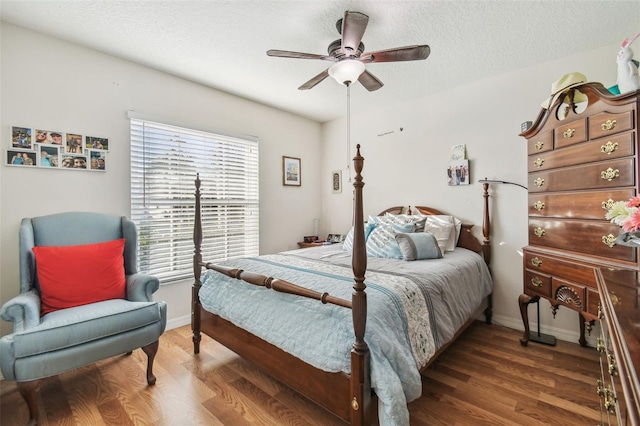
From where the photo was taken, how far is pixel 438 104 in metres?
3.29

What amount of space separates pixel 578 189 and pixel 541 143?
468 mm

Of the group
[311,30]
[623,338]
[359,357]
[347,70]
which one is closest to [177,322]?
[359,357]

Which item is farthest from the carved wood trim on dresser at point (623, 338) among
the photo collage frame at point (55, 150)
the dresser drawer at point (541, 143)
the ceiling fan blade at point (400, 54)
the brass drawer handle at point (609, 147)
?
the photo collage frame at point (55, 150)

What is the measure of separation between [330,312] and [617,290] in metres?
1.13

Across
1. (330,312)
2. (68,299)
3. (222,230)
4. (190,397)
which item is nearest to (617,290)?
(330,312)

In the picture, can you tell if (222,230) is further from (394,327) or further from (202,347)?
(394,327)

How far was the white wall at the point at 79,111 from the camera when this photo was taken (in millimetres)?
2090

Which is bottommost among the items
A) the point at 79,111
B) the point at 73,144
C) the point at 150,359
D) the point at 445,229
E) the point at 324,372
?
the point at 150,359

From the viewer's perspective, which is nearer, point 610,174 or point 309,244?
point 610,174

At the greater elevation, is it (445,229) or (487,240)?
(445,229)

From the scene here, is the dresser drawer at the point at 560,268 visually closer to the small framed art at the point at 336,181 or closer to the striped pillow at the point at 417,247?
the striped pillow at the point at 417,247

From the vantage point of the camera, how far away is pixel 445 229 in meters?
2.96

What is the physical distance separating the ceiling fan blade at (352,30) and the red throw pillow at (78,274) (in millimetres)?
2251

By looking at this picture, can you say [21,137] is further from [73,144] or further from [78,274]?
[78,274]
